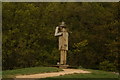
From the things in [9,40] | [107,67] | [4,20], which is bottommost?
[107,67]

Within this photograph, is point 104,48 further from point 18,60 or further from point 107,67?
point 18,60

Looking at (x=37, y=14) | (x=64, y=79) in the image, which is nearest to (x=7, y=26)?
(x=37, y=14)

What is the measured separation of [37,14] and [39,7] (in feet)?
3.93

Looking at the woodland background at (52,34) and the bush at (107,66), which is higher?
the woodland background at (52,34)

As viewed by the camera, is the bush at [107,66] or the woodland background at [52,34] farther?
the woodland background at [52,34]

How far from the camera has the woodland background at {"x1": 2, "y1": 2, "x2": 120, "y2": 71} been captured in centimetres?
3027

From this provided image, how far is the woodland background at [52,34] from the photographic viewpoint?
1192 inches

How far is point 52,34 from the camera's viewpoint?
31062mm

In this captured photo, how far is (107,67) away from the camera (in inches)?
1203

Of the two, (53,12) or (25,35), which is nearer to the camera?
(25,35)

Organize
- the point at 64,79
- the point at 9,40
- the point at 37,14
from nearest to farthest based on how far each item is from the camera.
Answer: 1. the point at 64,79
2. the point at 9,40
3. the point at 37,14

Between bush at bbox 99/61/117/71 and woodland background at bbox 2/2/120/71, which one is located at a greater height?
woodland background at bbox 2/2/120/71

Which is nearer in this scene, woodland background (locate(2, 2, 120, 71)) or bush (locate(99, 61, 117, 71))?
bush (locate(99, 61, 117, 71))

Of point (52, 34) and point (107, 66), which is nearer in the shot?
point (107, 66)
